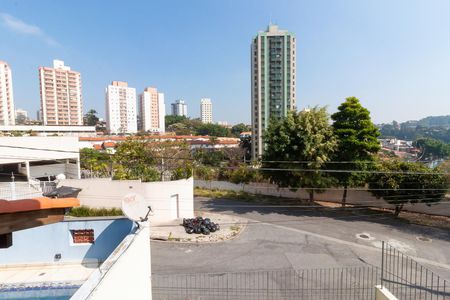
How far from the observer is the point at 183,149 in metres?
30.0

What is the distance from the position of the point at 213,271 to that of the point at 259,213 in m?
8.55

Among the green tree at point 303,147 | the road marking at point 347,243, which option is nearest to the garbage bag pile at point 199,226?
the road marking at point 347,243

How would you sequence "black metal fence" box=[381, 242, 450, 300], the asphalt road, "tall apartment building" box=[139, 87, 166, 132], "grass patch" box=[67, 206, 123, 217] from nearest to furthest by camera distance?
1. "black metal fence" box=[381, 242, 450, 300]
2. the asphalt road
3. "grass patch" box=[67, 206, 123, 217]
4. "tall apartment building" box=[139, 87, 166, 132]

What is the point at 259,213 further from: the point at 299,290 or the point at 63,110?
the point at 63,110

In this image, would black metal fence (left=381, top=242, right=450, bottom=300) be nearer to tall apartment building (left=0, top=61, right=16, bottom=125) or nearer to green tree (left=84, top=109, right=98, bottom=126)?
tall apartment building (left=0, top=61, right=16, bottom=125)

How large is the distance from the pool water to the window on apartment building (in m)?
1.53

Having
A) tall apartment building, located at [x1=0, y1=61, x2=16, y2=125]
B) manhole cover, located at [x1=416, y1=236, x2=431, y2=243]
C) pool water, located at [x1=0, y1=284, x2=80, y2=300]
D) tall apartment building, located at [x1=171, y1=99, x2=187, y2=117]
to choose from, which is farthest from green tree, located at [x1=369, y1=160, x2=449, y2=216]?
tall apartment building, located at [x1=171, y1=99, x2=187, y2=117]

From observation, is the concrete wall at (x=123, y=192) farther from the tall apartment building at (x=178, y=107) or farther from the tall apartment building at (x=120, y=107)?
the tall apartment building at (x=178, y=107)

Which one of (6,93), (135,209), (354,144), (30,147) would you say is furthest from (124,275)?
(6,93)

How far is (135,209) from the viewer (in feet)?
21.6

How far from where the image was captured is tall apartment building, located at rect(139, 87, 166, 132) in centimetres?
10456

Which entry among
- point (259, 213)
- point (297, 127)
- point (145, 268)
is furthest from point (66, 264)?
point (297, 127)

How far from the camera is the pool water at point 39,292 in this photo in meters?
7.47

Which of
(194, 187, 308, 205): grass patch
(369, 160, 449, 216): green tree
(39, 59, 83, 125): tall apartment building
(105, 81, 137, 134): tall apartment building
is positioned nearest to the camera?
(369, 160, 449, 216): green tree
